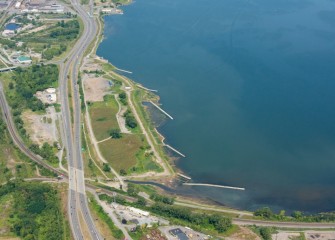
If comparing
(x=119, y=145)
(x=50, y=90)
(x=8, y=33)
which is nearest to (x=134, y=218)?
(x=119, y=145)

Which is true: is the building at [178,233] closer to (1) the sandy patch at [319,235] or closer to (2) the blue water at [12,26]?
(1) the sandy patch at [319,235]

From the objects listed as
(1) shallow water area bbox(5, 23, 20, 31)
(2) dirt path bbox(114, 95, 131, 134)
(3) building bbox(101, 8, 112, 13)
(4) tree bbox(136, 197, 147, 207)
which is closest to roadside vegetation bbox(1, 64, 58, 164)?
(2) dirt path bbox(114, 95, 131, 134)

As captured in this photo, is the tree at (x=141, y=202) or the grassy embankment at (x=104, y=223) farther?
the tree at (x=141, y=202)

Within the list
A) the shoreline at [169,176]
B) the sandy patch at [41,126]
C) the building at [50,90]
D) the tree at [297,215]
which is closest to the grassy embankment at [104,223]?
the shoreline at [169,176]

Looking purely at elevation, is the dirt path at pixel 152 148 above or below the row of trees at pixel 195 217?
above

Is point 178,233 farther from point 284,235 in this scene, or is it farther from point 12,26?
point 12,26

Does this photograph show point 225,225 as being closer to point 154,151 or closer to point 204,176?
point 204,176
